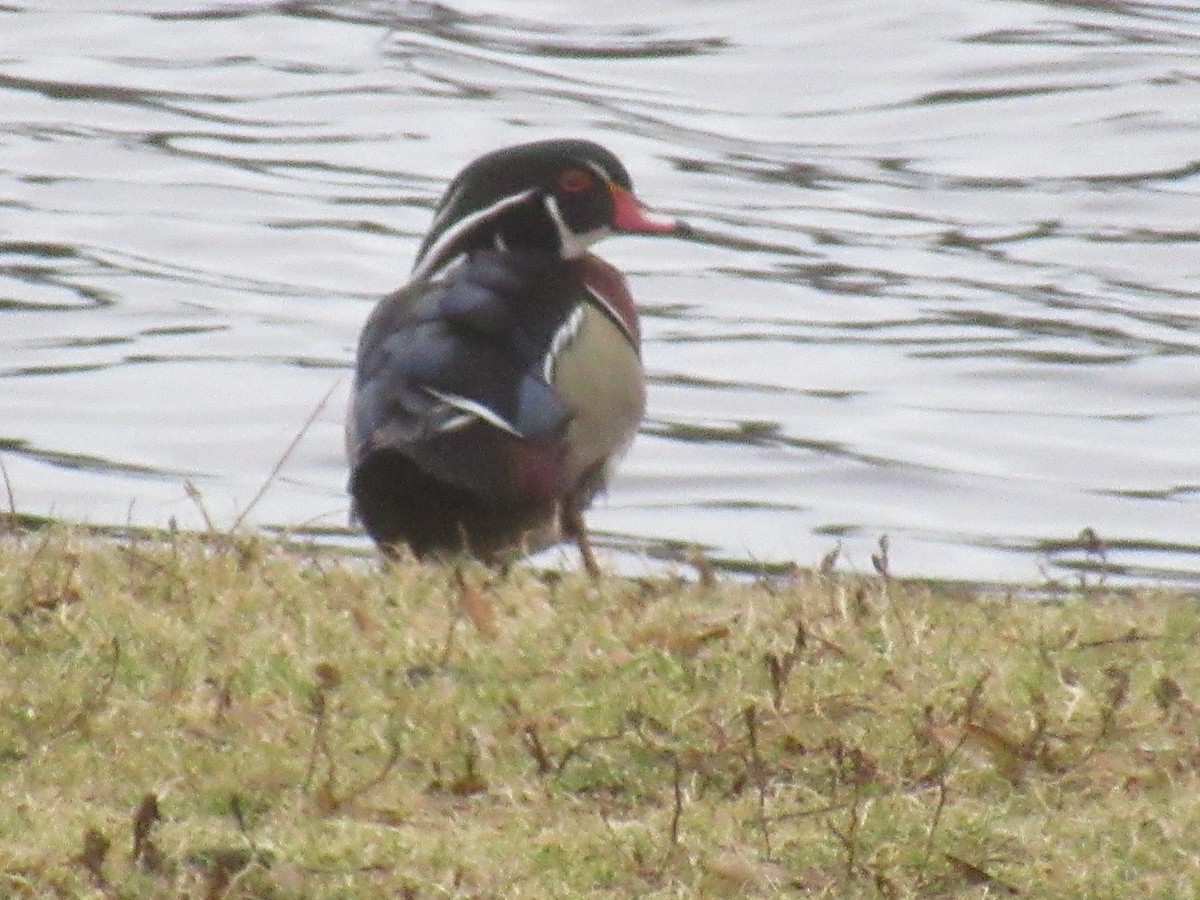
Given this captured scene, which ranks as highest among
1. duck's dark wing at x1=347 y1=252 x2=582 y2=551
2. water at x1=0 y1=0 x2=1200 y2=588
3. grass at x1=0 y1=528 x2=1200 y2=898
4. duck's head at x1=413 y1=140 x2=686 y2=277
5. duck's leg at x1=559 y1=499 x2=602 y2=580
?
grass at x1=0 y1=528 x2=1200 y2=898

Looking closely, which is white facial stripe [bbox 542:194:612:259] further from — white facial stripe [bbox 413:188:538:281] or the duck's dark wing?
the duck's dark wing

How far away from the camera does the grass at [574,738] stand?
4844 mm

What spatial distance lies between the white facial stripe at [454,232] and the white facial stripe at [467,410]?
2.88 ft

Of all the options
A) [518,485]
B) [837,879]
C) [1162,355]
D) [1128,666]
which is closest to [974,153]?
[1162,355]

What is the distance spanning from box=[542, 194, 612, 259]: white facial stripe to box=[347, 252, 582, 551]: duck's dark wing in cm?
60

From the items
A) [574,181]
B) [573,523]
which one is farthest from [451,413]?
[574,181]

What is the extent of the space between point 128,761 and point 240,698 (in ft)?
1.19

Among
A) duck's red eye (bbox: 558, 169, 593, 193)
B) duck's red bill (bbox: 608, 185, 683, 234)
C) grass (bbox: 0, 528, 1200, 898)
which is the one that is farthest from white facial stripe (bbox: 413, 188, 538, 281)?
grass (bbox: 0, 528, 1200, 898)

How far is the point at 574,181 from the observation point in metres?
8.99

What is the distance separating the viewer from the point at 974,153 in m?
17.9

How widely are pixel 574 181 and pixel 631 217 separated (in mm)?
255

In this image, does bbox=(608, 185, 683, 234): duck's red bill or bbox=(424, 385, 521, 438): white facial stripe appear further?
bbox=(608, 185, 683, 234): duck's red bill

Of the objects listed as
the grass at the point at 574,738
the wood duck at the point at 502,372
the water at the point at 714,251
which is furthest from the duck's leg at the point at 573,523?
the grass at the point at 574,738

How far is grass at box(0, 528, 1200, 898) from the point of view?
4.84 metres
